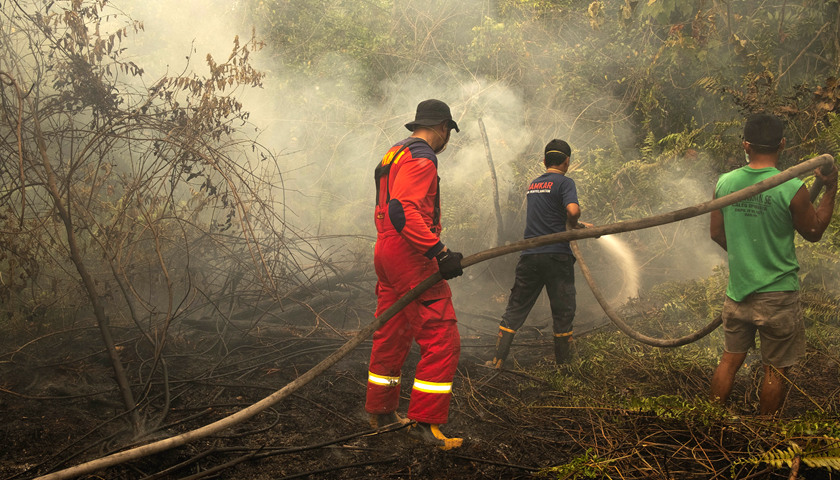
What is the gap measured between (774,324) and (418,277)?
7.05ft

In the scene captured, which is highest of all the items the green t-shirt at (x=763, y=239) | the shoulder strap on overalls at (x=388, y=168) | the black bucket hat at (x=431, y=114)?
the black bucket hat at (x=431, y=114)

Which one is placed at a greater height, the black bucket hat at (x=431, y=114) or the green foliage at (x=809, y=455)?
the black bucket hat at (x=431, y=114)

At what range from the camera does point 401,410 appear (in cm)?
429

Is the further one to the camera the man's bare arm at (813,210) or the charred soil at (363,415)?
the man's bare arm at (813,210)

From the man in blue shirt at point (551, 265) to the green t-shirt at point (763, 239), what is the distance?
4.83 ft

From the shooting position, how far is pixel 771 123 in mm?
3408

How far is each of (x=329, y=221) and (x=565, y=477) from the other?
737 centimetres

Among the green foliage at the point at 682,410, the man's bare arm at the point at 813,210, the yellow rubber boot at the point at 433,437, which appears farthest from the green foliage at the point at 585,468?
the man's bare arm at the point at 813,210

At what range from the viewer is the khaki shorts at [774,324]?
3346 millimetres

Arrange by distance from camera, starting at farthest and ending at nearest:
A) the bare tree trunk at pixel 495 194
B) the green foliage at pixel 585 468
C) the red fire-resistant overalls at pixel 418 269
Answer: the bare tree trunk at pixel 495 194, the red fire-resistant overalls at pixel 418 269, the green foliage at pixel 585 468

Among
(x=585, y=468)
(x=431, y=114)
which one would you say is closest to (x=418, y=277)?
(x=431, y=114)

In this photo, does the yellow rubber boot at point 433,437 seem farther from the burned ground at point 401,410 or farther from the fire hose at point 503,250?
the fire hose at point 503,250

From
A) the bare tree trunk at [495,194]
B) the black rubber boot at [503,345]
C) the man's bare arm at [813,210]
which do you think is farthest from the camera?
the bare tree trunk at [495,194]

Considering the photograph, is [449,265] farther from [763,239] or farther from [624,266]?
[624,266]
